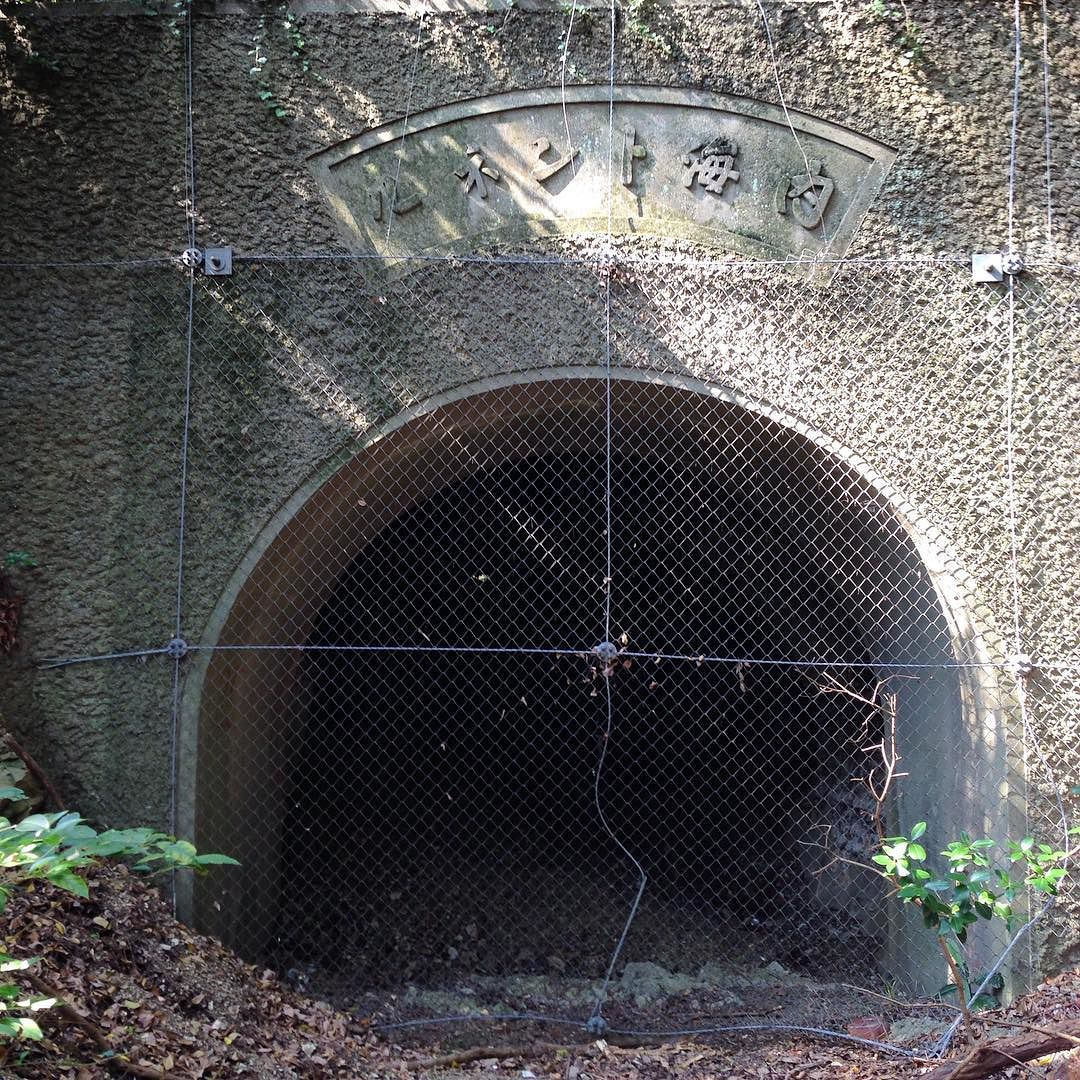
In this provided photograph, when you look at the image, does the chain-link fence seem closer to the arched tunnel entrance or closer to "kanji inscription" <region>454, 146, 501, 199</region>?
the arched tunnel entrance

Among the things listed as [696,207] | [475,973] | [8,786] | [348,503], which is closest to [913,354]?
[696,207]

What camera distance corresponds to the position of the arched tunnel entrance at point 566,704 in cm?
399

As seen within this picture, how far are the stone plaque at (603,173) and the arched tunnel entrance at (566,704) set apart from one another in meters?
0.61

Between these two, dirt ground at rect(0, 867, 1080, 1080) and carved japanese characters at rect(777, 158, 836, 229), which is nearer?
dirt ground at rect(0, 867, 1080, 1080)

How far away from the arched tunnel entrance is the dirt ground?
0.47 meters

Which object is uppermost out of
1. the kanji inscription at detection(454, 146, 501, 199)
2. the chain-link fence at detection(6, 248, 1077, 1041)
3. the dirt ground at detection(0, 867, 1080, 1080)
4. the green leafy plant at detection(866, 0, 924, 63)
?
the green leafy plant at detection(866, 0, 924, 63)

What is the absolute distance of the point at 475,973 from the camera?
4.59 meters

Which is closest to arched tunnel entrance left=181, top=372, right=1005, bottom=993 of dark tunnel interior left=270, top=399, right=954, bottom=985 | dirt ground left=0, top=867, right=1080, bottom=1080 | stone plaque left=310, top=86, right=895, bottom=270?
dark tunnel interior left=270, top=399, right=954, bottom=985

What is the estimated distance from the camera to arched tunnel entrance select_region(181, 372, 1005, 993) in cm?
Result: 399

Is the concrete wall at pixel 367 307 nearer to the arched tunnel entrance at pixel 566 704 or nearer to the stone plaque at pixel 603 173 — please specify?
the stone plaque at pixel 603 173

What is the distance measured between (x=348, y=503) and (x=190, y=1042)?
6.59 ft

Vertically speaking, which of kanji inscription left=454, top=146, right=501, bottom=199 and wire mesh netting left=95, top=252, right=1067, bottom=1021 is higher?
kanji inscription left=454, top=146, right=501, bottom=199

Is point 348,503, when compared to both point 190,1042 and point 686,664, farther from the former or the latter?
point 686,664

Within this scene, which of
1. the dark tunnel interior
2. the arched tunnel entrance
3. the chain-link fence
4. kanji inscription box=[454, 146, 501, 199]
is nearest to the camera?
the chain-link fence
